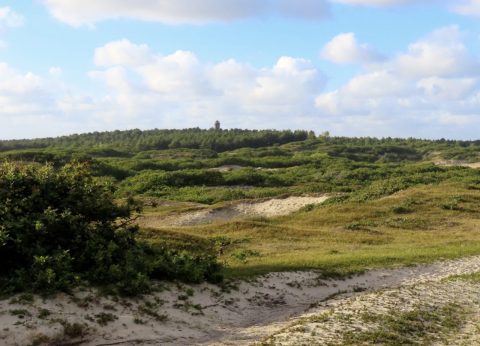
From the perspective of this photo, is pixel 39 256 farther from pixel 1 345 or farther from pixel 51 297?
pixel 1 345

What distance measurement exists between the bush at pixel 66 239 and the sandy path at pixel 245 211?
2725 centimetres

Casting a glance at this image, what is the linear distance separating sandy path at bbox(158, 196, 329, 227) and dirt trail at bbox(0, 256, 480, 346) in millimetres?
26167

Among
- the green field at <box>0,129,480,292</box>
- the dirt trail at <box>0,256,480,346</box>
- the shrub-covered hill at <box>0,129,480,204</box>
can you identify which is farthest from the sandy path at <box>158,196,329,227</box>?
the dirt trail at <box>0,256,480,346</box>

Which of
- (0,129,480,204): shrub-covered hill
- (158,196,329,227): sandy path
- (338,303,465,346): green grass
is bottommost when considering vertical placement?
(158,196,329,227): sandy path

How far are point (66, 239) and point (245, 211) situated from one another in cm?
3575

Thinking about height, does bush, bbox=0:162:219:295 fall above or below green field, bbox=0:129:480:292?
above

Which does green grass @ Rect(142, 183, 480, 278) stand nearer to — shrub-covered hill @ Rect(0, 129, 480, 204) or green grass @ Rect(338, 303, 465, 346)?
green grass @ Rect(338, 303, 465, 346)

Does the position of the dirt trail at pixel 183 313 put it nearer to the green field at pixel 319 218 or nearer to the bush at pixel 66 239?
the bush at pixel 66 239

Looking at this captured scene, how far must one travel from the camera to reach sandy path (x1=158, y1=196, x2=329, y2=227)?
4753 centimetres

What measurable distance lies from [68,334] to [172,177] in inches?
2364

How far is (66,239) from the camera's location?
1752 centimetres

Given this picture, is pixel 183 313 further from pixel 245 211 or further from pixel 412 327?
pixel 245 211

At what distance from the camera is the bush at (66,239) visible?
16.0m

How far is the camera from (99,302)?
15.8m
